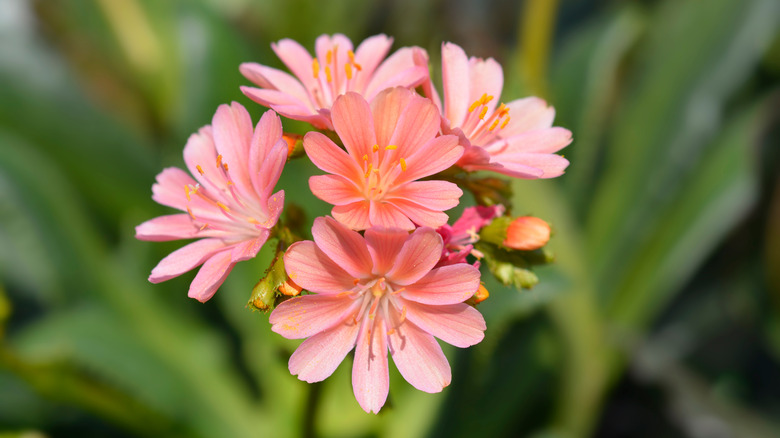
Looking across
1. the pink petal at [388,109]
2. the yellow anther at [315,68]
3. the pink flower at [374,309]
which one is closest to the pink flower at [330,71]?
the yellow anther at [315,68]

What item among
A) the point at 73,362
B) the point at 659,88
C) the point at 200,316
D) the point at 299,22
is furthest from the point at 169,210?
the point at 659,88

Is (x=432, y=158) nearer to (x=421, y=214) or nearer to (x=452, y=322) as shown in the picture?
(x=421, y=214)

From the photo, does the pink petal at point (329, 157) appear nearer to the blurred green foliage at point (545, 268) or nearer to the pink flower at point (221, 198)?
the pink flower at point (221, 198)

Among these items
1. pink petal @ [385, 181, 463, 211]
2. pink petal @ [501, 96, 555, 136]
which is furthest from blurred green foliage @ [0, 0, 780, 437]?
pink petal @ [385, 181, 463, 211]

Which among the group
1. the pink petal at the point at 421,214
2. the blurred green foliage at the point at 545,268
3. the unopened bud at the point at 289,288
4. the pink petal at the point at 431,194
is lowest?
the blurred green foliage at the point at 545,268

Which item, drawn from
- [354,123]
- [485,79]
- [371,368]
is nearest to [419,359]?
[371,368]

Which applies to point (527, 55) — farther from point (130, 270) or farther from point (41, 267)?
point (41, 267)
